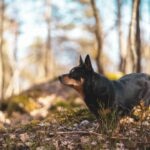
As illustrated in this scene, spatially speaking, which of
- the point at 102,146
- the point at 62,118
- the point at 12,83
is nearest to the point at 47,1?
the point at 12,83

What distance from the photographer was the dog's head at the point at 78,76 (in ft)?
23.9

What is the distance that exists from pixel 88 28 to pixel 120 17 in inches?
355

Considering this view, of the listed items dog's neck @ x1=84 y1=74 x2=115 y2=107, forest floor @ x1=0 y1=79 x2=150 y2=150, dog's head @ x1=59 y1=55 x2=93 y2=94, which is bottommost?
forest floor @ x1=0 y1=79 x2=150 y2=150

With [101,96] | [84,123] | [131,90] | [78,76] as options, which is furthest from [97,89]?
[84,123]

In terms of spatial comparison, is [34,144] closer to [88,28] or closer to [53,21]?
[88,28]

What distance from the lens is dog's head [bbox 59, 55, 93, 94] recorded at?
23.9ft

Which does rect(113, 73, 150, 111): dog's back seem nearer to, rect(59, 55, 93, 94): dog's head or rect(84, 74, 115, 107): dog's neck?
rect(84, 74, 115, 107): dog's neck

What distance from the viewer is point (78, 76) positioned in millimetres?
7289

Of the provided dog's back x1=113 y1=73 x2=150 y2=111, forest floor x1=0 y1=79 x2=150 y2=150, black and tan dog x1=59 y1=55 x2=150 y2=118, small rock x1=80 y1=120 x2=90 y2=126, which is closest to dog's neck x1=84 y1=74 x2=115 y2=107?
black and tan dog x1=59 y1=55 x2=150 y2=118

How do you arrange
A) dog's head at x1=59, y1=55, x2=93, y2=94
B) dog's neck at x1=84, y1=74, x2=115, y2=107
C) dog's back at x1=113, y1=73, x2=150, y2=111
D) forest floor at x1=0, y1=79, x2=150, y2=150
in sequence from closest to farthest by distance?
1. forest floor at x1=0, y1=79, x2=150, y2=150
2. dog's head at x1=59, y1=55, x2=93, y2=94
3. dog's neck at x1=84, y1=74, x2=115, y2=107
4. dog's back at x1=113, y1=73, x2=150, y2=111

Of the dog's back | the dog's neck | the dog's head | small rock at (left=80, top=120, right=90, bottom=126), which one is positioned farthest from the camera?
small rock at (left=80, top=120, right=90, bottom=126)

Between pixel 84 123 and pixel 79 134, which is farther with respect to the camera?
pixel 84 123

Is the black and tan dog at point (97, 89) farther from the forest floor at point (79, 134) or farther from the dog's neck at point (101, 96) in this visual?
the forest floor at point (79, 134)

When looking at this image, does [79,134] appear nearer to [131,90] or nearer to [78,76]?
[78,76]
